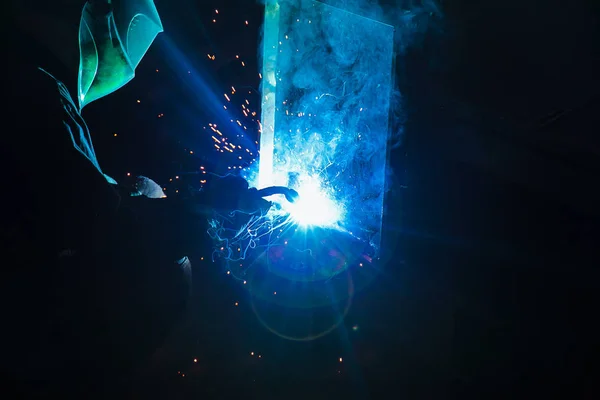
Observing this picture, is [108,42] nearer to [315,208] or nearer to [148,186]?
[148,186]

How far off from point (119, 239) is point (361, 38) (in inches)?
68.9

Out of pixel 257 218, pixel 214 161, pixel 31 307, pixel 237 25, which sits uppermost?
pixel 237 25

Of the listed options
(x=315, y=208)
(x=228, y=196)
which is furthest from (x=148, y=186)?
(x=315, y=208)

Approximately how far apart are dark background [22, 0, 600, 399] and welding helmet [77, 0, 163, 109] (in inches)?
17.0

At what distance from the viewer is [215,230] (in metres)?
1.75

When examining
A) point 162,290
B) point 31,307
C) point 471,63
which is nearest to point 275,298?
point 162,290

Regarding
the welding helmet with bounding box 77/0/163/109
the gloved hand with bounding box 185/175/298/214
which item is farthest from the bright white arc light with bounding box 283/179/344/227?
the welding helmet with bounding box 77/0/163/109

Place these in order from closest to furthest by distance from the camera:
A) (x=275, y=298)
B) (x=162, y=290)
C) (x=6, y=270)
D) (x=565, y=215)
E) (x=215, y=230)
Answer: (x=6, y=270)
(x=162, y=290)
(x=215, y=230)
(x=565, y=215)
(x=275, y=298)

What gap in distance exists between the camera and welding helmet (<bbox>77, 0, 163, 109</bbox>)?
1368 millimetres

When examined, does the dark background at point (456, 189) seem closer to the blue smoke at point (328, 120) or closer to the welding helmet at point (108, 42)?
the blue smoke at point (328, 120)

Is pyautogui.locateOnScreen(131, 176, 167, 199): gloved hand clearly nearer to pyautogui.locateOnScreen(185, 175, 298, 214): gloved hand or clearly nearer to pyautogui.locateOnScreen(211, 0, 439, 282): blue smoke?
pyautogui.locateOnScreen(211, 0, 439, 282): blue smoke

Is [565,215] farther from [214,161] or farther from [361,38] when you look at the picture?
[214,161]

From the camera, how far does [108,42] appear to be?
1426 mm

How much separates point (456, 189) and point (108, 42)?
6.72 feet
